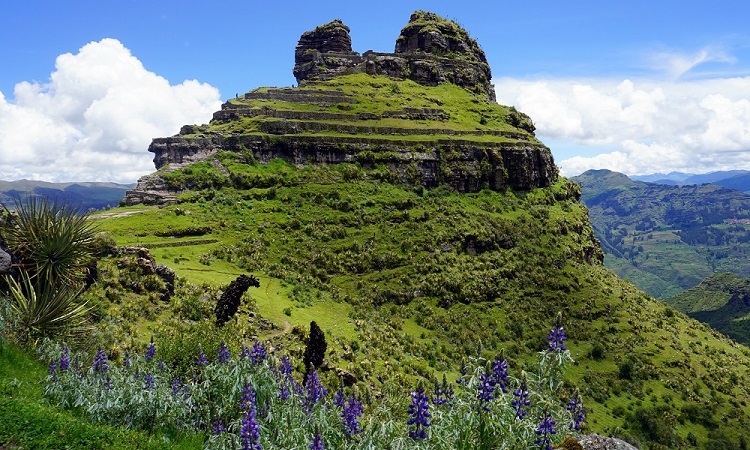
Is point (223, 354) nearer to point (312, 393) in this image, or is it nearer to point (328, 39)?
point (312, 393)

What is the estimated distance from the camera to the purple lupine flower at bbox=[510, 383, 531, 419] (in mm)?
6422

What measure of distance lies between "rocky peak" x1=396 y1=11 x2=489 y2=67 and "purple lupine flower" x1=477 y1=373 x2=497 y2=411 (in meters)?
130

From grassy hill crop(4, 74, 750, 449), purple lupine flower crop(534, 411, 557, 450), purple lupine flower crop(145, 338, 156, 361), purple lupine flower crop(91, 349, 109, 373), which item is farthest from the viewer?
grassy hill crop(4, 74, 750, 449)

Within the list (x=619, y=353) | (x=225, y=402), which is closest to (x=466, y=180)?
(x=619, y=353)

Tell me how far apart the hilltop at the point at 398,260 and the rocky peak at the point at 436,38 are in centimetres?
4225

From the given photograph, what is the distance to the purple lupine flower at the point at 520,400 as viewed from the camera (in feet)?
21.1

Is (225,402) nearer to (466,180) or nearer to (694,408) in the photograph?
(694,408)

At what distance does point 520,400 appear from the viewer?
21.1ft

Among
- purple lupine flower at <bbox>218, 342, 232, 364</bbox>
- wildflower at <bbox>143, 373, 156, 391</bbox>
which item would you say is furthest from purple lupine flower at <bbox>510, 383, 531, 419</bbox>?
wildflower at <bbox>143, 373, 156, 391</bbox>

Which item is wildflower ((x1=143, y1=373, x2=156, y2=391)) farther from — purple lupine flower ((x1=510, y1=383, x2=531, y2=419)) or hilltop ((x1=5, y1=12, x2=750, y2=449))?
hilltop ((x1=5, y1=12, x2=750, y2=449))

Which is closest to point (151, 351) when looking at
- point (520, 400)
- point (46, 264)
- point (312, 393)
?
point (312, 393)

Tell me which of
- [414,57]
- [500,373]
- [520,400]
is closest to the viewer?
[520,400]

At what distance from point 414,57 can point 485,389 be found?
395 feet

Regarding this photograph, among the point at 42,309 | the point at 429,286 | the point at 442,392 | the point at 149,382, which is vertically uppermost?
the point at 42,309
